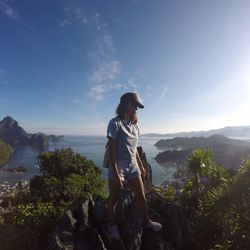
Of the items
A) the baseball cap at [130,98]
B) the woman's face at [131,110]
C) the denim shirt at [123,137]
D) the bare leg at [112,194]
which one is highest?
the baseball cap at [130,98]

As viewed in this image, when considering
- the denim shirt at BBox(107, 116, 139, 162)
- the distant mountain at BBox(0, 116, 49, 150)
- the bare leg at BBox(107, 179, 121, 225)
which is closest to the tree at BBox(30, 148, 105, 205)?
the bare leg at BBox(107, 179, 121, 225)

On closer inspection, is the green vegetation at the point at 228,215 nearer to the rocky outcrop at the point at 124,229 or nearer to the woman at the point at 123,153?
the rocky outcrop at the point at 124,229

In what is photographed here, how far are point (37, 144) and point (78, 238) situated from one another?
5988 inches

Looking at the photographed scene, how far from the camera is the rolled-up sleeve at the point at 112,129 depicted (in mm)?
4163

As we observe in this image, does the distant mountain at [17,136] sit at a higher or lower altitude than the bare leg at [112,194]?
higher

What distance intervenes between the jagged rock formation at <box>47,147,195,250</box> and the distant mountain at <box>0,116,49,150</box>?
469 ft

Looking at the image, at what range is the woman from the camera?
4.17 metres

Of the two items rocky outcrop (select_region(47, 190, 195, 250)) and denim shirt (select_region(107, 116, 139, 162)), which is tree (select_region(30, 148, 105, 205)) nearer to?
rocky outcrop (select_region(47, 190, 195, 250))

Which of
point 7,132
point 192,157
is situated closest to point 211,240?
point 192,157

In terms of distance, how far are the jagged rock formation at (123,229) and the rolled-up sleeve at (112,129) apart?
1.76 meters

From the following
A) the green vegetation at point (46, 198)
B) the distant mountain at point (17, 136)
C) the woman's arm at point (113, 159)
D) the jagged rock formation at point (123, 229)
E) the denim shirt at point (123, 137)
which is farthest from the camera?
the distant mountain at point (17, 136)

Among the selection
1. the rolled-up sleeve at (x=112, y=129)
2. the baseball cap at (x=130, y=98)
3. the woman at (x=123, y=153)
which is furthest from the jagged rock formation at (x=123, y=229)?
the baseball cap at (x=130, y=98)

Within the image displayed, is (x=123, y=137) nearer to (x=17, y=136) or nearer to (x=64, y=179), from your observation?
(x=64, y=179)

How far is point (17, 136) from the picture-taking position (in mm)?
162125
